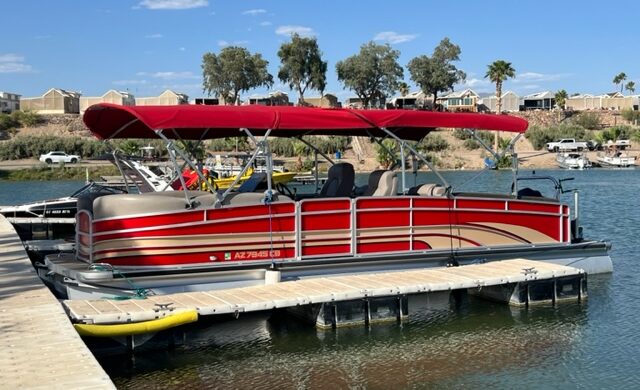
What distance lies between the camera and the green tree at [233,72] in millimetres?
103000

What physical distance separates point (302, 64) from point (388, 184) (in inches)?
3459

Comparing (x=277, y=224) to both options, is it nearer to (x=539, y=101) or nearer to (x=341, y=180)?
(x=341, y=180)

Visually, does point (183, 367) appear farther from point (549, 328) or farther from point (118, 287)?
point (549, 328)

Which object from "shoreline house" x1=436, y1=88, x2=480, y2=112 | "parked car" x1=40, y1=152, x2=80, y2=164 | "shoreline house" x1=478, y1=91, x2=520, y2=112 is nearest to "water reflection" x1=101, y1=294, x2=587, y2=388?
"parked car" x1=40, y1=152, x2=80, y2=164

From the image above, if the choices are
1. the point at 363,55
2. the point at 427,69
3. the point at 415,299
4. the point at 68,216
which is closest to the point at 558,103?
the point at 427,69

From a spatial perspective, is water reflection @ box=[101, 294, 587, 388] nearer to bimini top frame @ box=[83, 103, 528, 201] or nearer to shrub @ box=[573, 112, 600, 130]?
bimini top frame @ box=[83, 103, 528, 201]

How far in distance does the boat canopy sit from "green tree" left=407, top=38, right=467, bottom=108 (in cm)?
9327

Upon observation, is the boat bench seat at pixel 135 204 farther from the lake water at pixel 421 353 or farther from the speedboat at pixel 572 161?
the speedboat at pixel 572 161

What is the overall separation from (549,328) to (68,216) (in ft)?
56.3

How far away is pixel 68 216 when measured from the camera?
998 inches

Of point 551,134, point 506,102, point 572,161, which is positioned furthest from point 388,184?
point 506,102

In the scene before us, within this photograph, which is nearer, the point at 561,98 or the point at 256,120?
the point at 256,120

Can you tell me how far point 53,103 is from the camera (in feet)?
367

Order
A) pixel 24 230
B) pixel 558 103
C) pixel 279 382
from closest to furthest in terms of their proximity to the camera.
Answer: pixel 279 382, pixel 24 230, pixel 558 103
